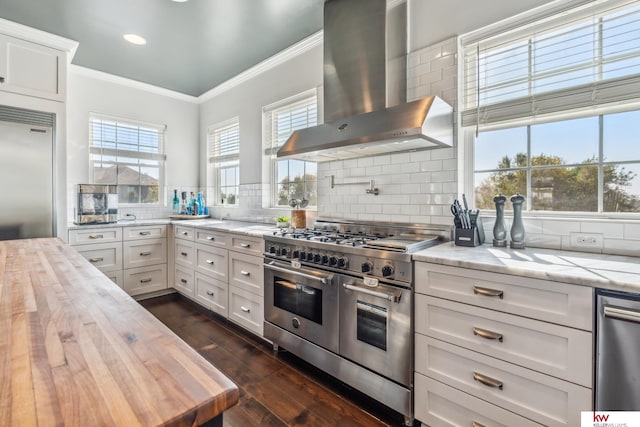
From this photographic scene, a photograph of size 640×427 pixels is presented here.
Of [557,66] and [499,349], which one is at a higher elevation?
[557,66]

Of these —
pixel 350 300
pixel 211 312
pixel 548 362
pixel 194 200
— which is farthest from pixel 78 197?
pixel 548 362

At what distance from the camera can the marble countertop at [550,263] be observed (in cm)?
116

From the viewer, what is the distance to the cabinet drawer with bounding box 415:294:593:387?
47.4 inches

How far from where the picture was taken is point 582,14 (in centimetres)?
173

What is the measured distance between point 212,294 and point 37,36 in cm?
290

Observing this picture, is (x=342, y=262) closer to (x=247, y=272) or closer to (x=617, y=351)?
(x=247, y=272)

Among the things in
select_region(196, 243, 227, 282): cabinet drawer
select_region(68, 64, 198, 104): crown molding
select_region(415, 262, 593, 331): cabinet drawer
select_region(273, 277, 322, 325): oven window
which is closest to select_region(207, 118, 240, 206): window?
select_region(68, 64, 198, 104): crown molding

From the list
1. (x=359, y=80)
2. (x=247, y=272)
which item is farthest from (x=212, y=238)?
(x=359, y=80)

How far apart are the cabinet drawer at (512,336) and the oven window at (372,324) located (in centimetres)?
20

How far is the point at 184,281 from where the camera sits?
3.62m

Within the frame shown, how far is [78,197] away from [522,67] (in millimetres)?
4212

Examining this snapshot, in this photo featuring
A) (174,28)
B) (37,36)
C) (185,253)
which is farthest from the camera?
(185,253)

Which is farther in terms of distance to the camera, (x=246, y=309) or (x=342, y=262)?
(x=246, y=309)

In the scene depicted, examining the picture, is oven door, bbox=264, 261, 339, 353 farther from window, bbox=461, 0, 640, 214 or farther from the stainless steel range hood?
window, bbox=461, 0, 640, 214
